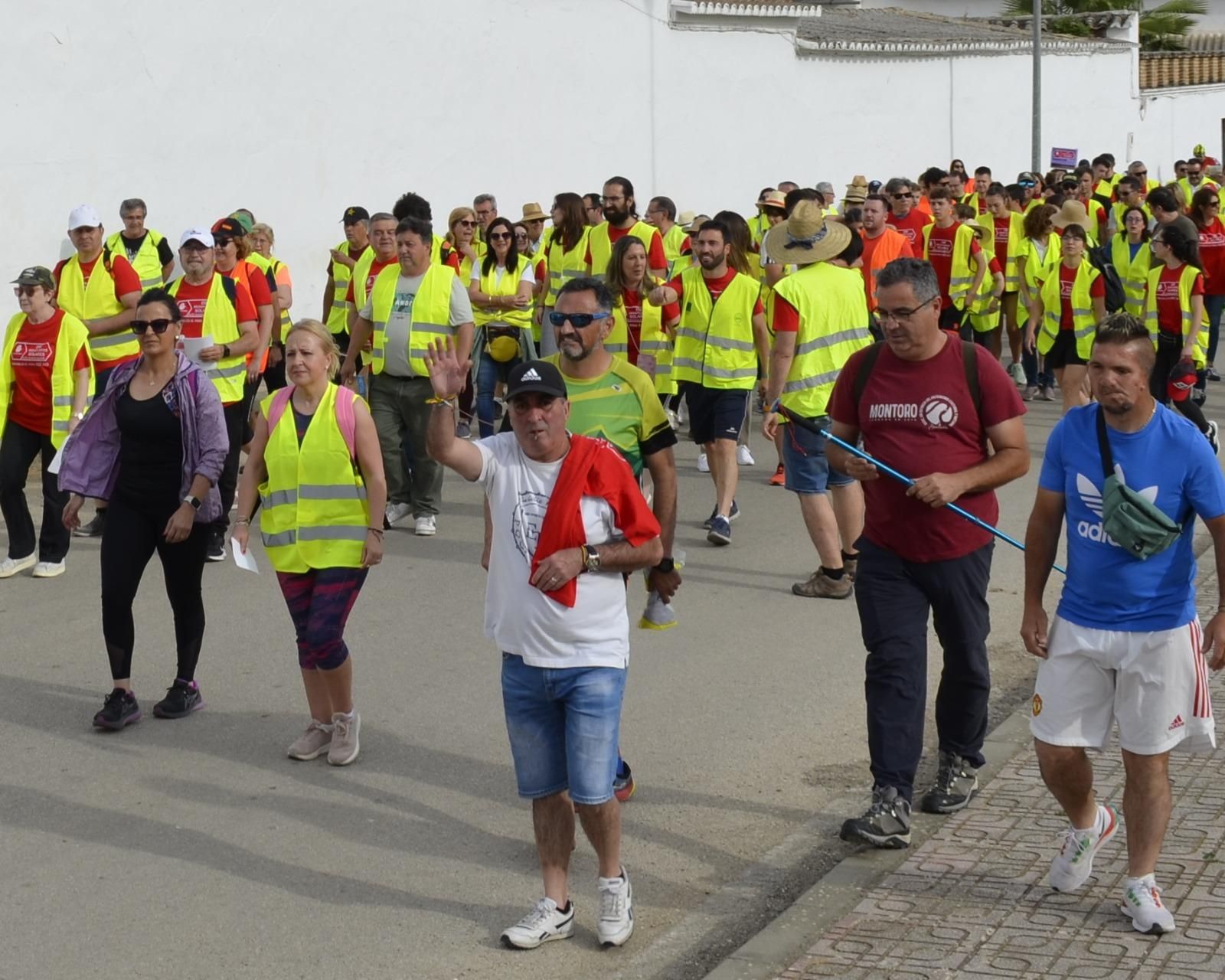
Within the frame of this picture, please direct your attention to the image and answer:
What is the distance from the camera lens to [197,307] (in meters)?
10.6

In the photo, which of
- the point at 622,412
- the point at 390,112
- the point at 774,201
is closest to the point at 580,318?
the point at 622,412

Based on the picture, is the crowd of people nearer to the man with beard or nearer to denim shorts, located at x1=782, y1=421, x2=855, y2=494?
denim shorts, located at x1=782, y1=421, x2=855, y2=494

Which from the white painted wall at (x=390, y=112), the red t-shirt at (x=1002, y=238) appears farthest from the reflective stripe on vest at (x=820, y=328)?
the red t-shirt at (x=1002, y=238)

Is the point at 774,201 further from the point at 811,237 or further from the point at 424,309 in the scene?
the point at 811,237

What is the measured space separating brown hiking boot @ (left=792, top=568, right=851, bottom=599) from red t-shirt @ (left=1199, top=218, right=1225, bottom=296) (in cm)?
830

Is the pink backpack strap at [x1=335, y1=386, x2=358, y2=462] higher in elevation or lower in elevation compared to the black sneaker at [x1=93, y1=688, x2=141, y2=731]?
higher

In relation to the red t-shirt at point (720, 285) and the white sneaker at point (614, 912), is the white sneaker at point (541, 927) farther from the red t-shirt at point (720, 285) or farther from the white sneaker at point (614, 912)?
the red t-shirt at point (720, 285)

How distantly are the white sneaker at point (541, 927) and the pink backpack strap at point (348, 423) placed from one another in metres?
2.28

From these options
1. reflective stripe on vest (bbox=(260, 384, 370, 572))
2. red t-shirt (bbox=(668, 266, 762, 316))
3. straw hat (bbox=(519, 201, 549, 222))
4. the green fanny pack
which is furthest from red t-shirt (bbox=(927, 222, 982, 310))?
the green fanny pack

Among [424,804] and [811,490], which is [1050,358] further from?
[424,804]

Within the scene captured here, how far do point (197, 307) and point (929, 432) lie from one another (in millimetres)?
5828

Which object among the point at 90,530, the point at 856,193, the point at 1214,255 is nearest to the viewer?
the point at 90,530

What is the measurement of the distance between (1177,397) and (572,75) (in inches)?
515

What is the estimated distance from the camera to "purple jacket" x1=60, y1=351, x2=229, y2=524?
7.40 metres
